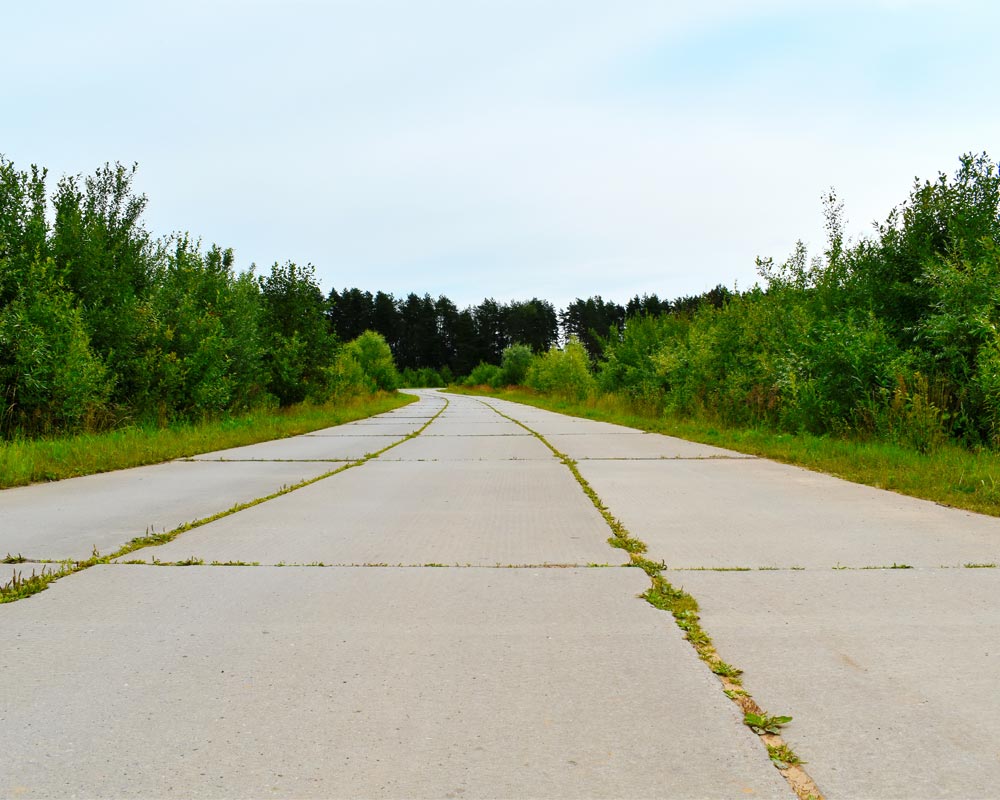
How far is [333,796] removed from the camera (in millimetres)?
1890

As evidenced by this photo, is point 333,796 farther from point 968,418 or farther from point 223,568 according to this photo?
point 968,418

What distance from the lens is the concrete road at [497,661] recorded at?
6.59 ft

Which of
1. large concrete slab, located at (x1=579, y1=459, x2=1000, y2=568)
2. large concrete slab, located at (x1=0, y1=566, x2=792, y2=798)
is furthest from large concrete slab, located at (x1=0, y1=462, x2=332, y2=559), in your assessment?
large concrete slab, located at (x1=579, y1=459, x2=1000, y2=568)

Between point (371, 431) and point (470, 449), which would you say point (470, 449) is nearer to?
point (470, 449)

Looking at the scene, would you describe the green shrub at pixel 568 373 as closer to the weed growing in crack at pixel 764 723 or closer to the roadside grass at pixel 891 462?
the roadside grass at pixel 891 462

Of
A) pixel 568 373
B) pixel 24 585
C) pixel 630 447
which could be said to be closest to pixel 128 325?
pixel 630 447

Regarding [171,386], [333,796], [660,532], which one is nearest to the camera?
[333,796]

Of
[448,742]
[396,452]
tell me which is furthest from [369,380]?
[448,742]

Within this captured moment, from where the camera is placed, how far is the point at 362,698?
2.46 m

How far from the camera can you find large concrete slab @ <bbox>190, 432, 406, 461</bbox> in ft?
36.1

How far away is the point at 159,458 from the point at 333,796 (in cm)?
969

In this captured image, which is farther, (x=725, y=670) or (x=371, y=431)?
(x=371, y=431)

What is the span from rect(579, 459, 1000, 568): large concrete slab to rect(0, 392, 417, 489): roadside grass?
6350 millimetres

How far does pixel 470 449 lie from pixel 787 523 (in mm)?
7418
